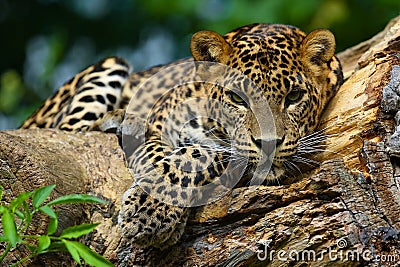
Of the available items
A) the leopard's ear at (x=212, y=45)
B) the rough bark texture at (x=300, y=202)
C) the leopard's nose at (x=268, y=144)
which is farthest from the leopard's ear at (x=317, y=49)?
the leopard's nose at (x=268, y=144)

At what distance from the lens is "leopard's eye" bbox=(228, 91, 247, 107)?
624 cm

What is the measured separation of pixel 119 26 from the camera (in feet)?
53.9

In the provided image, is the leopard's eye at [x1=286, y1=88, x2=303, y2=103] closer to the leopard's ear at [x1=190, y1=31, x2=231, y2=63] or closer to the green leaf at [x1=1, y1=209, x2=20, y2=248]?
the leopard's ear at [x1=190, y1=31, x2=231, y2=63]

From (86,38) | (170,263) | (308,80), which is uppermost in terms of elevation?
(308,80)

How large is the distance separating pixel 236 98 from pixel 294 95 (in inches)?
17.2

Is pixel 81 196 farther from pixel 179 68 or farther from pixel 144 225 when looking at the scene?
pixel 179 68

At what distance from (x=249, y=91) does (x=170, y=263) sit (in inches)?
55.7

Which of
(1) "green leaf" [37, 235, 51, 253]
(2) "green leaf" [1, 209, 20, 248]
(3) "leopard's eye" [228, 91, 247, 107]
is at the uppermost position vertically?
(2) "green leaf" [1, 209, 20, 248]

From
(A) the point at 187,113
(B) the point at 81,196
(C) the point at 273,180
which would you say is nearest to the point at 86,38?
(A) the point at 187,113

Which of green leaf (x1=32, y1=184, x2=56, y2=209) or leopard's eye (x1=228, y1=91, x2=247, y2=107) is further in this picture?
leopard's eye (x1=228, y1=91, x2=247, y2=107)

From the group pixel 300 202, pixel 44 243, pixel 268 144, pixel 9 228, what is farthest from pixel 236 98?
pixel 9 228

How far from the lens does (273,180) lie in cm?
600

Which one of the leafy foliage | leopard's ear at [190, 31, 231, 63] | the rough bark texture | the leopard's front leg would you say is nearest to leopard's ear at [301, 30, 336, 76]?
the rough bark texture

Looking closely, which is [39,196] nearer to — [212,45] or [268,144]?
[268,144]
